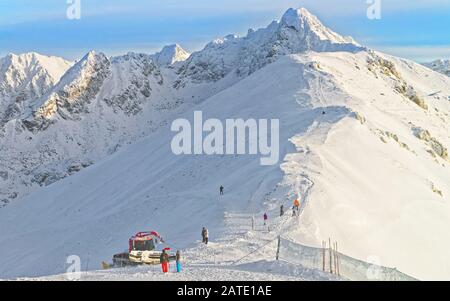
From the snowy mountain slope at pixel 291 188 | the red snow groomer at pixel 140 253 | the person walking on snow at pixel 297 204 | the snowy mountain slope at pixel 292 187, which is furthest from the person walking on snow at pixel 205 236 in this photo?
the person walking on snow at pixel 297 204

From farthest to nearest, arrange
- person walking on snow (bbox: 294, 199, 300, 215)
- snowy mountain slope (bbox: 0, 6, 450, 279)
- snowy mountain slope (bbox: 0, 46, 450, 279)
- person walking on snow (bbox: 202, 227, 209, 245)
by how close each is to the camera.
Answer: snowy mountain slope (bbox: 0, 46, 450, 279) < snowy mountain slope (bbox: 0, 6, 450, 279) < person walking on snow (bbox: 294, 199, 300, 215) < person walking on snow (bbox: 202, 227, 209, 245)

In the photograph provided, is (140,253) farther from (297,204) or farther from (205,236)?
(297,204)

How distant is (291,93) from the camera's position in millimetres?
78000

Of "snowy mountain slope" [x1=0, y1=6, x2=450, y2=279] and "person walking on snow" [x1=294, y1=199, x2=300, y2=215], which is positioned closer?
"person walking on snow" [x1=294, y1=199, x2=300, y2=215]

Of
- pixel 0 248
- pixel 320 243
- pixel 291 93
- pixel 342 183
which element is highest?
pixel 291 93

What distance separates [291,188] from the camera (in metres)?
43.7

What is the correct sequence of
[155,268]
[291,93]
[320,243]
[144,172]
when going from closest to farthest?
[155,268] → [320,243] → [144,172] → [291,93]

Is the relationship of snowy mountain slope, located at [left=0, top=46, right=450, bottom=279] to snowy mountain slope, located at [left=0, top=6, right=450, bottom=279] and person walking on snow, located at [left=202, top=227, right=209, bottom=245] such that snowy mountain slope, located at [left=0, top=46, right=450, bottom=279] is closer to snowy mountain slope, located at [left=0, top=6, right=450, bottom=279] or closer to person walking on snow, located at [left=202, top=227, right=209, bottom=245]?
snowy mountain slope, located at [left=0, top=6, right=450, bottom=279]

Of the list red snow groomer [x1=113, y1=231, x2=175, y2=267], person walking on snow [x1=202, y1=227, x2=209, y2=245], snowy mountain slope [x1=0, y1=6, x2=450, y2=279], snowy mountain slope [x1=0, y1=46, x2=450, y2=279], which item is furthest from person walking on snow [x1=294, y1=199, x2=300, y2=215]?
red snow groomer [x1=113, y1=231, x2=175, y2=267]

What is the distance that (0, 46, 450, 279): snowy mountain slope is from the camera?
4056cm

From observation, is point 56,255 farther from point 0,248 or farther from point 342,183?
point 342,183

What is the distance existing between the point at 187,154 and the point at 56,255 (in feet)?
75.1

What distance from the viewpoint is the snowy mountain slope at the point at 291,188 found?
40562mm

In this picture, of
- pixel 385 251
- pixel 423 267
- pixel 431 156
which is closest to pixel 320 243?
pixel 385 251
